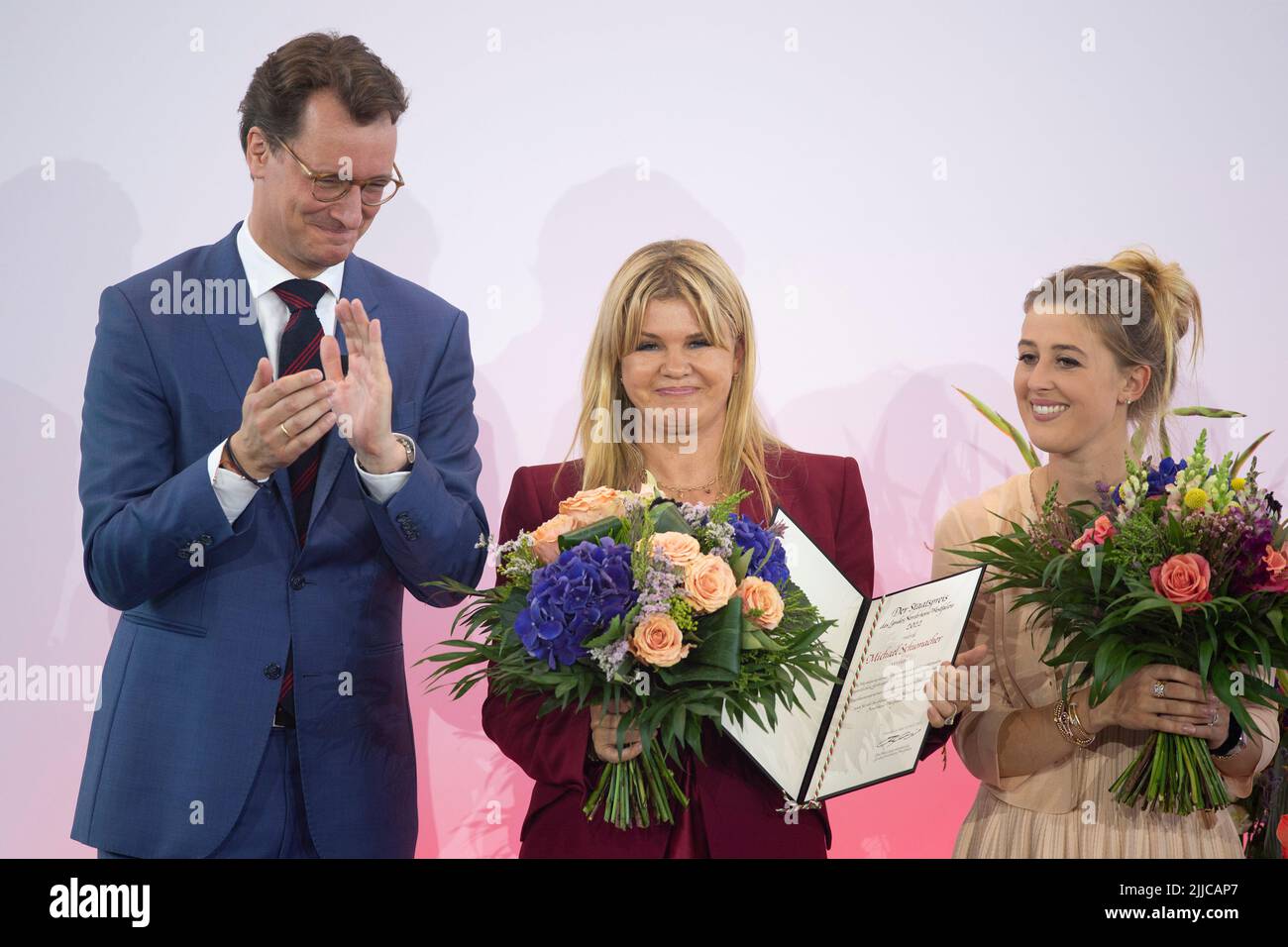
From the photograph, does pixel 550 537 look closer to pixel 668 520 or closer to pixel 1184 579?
pixel 668 520

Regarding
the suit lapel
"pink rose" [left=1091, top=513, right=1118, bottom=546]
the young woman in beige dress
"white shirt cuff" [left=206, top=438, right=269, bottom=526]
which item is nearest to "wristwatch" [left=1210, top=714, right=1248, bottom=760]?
the young woman in beige dress

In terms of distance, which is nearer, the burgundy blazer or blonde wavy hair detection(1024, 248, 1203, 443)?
the burgundy blazer

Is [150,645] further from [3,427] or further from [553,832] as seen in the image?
[3,427]

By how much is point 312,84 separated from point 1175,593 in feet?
7.04

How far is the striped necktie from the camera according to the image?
2906 millimetres

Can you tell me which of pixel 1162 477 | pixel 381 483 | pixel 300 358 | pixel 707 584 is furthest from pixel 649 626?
pixel 1162 477

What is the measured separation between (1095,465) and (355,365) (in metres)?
1.85

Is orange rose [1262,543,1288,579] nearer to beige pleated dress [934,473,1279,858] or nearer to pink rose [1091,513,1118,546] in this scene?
pink rose [1091,513,1118,546]

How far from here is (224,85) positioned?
3711mm

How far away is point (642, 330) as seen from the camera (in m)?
3.10

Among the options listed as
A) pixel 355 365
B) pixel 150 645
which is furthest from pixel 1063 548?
pixel 150 645

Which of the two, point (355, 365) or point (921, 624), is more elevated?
point (355, 365)

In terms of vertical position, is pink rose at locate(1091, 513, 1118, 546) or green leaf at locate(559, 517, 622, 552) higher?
green leaf at locate(559, 517, 622, 552)

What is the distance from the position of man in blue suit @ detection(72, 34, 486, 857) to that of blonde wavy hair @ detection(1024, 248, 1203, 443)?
1658 millimetres
